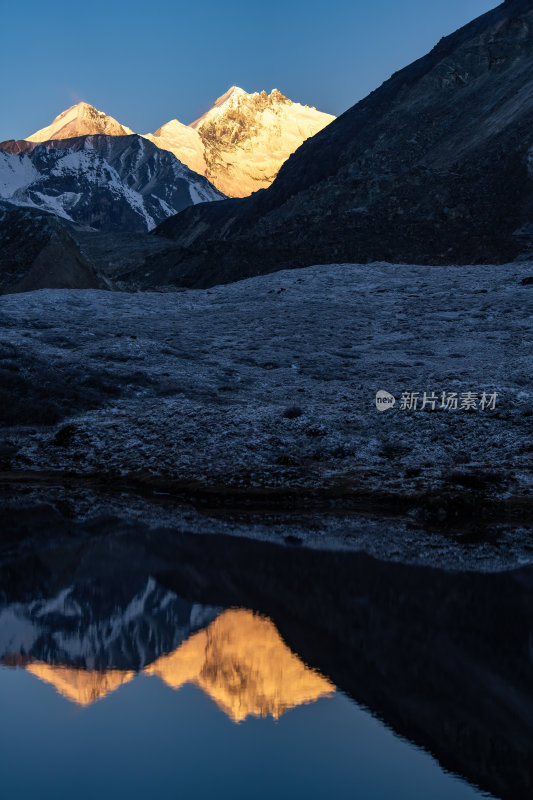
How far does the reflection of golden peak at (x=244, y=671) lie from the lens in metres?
6.18

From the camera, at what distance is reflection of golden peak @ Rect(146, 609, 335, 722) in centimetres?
618

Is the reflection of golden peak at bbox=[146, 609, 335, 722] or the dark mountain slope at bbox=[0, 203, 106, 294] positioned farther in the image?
the dark mountain slope at bbox=[0, 203, 106, 294]

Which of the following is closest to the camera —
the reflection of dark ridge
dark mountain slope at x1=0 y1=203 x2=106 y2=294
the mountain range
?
the reflection of dark ridge

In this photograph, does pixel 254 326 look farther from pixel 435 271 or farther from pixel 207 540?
pixel 207 540

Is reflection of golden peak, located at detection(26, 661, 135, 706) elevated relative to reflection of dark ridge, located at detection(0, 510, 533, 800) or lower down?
elevated

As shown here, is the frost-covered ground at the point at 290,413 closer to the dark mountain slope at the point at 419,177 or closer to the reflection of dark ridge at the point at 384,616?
the reflection of dark ridge at the point at 384,616

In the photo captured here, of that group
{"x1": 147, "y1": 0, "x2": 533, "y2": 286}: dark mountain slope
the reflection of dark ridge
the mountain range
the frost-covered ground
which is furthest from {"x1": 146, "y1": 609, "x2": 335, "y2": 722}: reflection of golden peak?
{"x1": 147, "y1": 0, "x2": 533, "y2": 286}: dark mountain slope

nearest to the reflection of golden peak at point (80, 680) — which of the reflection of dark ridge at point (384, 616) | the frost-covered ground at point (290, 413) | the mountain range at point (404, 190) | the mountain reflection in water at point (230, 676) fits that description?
the mountain reflection in water at point (230, 676)

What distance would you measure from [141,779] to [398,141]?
85.1m

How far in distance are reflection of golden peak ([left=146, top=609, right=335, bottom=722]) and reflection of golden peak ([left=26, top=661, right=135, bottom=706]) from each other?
319 millimetres

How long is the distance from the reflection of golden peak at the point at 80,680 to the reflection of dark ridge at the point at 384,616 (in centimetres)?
28

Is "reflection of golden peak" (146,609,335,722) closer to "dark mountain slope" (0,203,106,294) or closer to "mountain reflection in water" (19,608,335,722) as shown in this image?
"mountain reflection in water" (19,608,335,722)

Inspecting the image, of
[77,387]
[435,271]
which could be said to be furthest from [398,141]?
[77,387]

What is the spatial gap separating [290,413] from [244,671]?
11813mm
